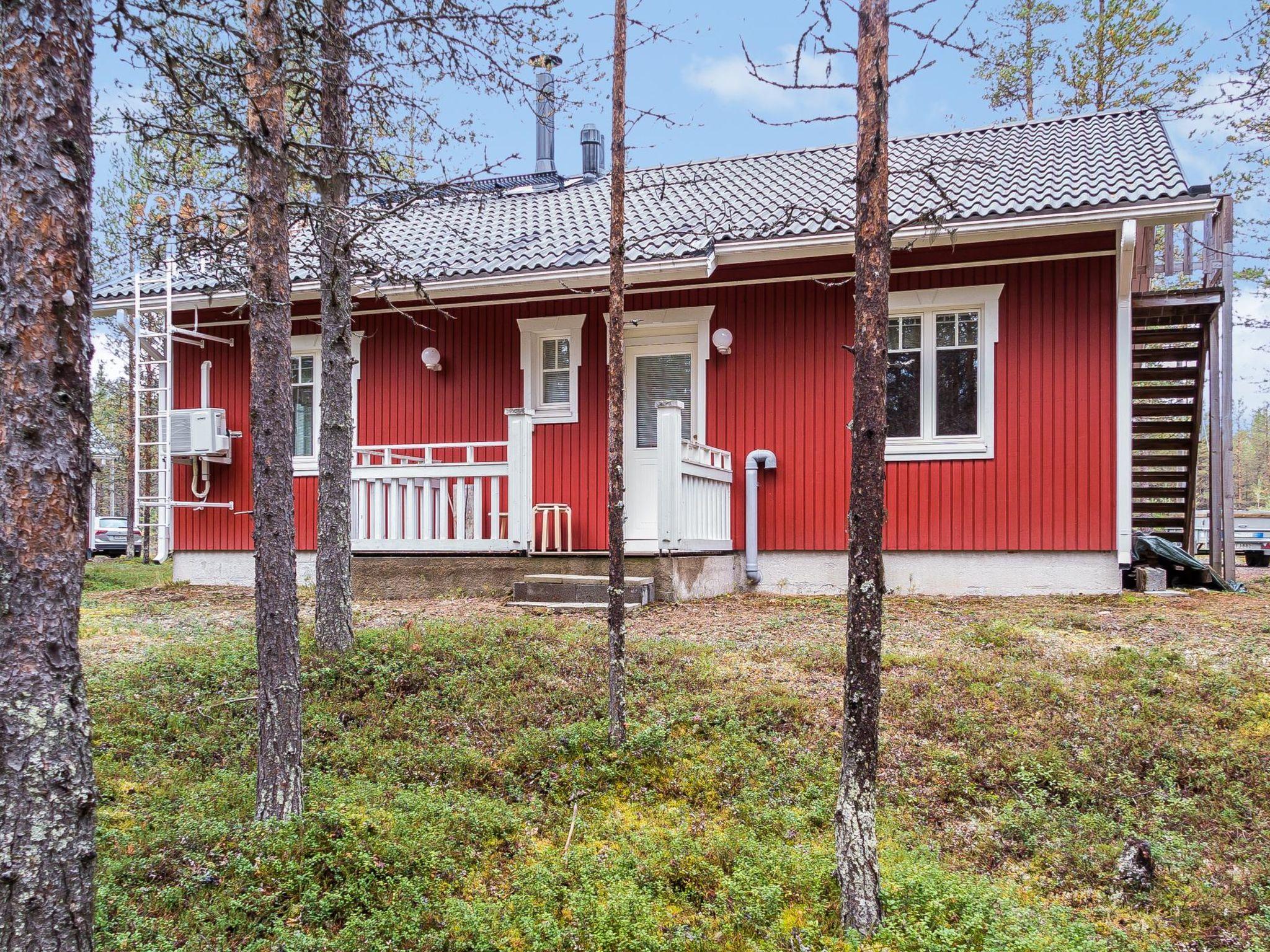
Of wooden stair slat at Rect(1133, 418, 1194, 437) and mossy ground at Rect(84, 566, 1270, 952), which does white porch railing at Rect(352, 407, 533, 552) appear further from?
wooden stair slat at Rect(1133, 418, 1194, 437)

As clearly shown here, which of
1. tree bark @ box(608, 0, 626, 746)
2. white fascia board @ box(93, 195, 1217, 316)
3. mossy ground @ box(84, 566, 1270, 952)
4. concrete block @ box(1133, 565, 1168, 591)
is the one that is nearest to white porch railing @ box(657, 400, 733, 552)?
white fascia board @ box(93, 195, 1217, 316)

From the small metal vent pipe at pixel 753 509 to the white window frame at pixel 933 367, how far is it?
1.29 metres

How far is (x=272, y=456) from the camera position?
403 centimetres

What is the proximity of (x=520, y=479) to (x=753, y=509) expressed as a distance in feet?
8.38

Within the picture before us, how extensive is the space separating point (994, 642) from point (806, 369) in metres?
4.12

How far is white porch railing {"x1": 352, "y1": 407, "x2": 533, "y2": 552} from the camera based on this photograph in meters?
8.85

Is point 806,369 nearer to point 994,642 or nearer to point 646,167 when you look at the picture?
point 994,642

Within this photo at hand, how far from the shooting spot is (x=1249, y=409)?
43.6 metres

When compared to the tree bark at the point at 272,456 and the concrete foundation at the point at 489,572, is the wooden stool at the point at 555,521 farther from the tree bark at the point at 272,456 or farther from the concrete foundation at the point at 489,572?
the tree bark at the point at 272,456

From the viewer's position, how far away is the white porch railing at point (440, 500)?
348 inches

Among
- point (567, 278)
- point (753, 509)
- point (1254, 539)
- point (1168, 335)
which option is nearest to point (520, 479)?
point (567, 278)

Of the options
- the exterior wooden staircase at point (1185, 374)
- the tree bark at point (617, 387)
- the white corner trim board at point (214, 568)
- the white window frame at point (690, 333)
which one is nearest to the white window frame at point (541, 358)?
the white window frame at point (690, 333)

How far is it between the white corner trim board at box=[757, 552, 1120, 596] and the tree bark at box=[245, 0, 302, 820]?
6.17 m

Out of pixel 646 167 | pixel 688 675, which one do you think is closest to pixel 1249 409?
pixel 646 167
